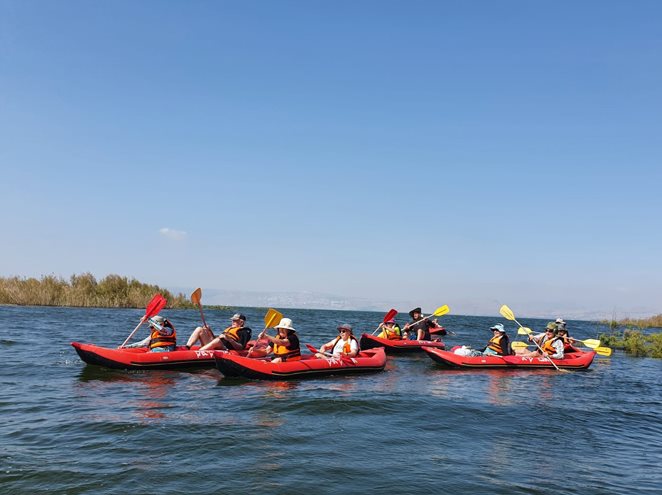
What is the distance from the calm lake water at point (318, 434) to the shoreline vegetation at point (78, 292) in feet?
65.8

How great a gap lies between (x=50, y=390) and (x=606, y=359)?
63.2 ft

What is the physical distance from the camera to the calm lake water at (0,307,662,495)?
19.1 feet

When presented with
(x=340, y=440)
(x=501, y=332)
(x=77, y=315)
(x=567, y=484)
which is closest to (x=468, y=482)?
(x=567, y=484)

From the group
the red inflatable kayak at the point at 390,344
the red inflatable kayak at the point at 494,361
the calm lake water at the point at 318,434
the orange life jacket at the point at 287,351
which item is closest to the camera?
the calm lake water at the point at 318,434

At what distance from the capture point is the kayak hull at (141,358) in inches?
469

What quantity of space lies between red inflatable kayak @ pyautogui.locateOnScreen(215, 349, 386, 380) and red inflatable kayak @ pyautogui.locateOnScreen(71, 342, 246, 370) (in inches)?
56.0

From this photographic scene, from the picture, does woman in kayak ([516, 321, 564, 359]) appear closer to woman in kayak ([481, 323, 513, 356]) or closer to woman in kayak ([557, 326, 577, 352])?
woman in kayak ([557, 326, 577, 352])

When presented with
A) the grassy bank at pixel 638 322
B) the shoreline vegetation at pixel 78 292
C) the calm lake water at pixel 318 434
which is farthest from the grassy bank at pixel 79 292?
the grassy bank at pixel 638 322

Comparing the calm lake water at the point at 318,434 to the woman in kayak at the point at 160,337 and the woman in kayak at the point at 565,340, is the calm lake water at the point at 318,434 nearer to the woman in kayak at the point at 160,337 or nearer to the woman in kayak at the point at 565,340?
the woman in kayak at the point at 160,337

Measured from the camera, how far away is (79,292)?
32.7 metres

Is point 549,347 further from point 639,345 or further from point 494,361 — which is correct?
point 639,345

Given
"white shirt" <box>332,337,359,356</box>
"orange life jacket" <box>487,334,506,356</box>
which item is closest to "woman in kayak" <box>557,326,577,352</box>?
"orange life jacket" <box>487,334,506,356</box>

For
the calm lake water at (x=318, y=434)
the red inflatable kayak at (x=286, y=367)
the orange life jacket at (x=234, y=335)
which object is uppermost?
the orange life jacket at (x=234, y=335)

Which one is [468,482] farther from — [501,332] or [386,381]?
[501,332]
